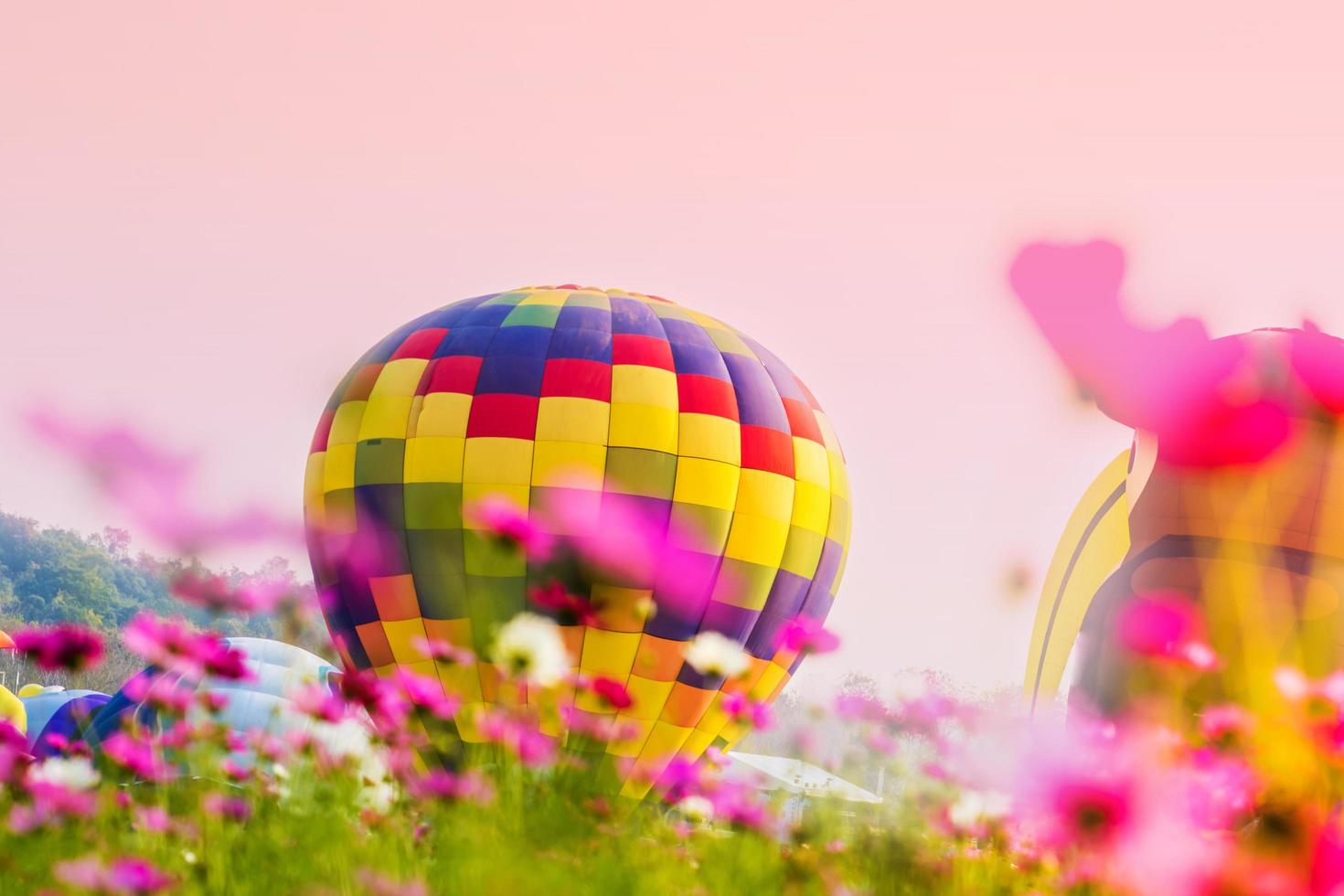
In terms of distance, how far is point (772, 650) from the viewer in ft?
36.2

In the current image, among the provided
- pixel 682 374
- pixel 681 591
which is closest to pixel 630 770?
pixel 681 591

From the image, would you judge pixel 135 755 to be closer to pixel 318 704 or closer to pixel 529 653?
pixel 318 704

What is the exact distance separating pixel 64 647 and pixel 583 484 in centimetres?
721

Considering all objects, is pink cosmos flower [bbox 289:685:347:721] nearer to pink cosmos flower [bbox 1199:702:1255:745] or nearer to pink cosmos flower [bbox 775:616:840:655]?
pink cosmos flower [bbox 775:616:840:655]

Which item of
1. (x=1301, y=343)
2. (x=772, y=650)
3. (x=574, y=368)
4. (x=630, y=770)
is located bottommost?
(x=630, y=770)

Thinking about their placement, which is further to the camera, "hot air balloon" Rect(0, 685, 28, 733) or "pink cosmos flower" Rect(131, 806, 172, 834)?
"hot air balloon" Rect(0, 685, 28, 733)

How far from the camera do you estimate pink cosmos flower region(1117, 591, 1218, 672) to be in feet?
11.8

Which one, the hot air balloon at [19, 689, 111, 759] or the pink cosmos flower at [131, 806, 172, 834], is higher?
the pink cosmos flower at [131, 806, 172, 834]

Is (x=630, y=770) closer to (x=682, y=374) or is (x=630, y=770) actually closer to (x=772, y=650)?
(x=772, y=650)

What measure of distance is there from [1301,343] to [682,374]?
7.22 meters

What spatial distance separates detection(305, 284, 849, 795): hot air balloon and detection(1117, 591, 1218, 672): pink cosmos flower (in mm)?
6030

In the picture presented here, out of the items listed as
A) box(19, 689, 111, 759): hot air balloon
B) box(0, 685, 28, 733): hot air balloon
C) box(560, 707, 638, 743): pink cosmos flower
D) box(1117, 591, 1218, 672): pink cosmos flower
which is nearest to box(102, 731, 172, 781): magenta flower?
box(560, 707, 638, 743): pink cosmos flower

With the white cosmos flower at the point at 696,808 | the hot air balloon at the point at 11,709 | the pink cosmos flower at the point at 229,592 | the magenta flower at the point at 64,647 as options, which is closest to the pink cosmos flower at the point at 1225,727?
the white cosmos flower at the point at 696,808

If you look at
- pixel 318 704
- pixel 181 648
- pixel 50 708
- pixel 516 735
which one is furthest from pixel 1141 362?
pixel 50 708
